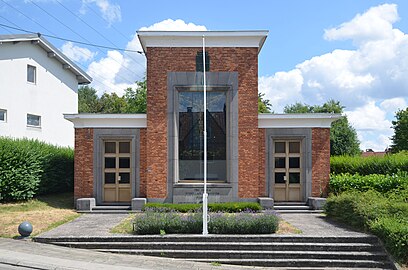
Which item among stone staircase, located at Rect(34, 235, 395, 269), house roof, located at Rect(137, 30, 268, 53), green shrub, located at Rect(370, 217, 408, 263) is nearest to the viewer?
green shrub, located at Rect(370, 217, 408, 263)

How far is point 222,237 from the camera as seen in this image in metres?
11.2

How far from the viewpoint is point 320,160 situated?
1748 centimetres

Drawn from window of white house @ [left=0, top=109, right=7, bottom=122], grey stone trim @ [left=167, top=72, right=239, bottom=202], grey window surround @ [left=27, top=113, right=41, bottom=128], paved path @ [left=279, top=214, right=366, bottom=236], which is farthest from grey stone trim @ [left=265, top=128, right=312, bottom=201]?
grey window surround @ [left=27, top=113, right=41, bottom=128]

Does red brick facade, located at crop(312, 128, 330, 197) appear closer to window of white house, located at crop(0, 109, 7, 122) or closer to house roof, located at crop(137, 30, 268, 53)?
house roof, located at crop(137, 30, 268, 53)

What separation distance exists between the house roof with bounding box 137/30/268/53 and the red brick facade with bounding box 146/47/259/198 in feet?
0.68

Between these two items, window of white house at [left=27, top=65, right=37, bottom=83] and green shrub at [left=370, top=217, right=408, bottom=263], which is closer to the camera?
green shrub at [left=370, top=217, right=408, bottom=263]

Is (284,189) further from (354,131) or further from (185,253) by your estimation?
(354,131)

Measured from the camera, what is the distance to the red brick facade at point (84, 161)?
17328mm

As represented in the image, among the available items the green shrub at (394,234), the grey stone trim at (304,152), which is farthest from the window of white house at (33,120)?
the green shrub at (394,234)

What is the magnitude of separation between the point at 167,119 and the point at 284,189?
577 cm

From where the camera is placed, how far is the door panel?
1762 centimetres

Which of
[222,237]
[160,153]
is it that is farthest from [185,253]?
[160,153]

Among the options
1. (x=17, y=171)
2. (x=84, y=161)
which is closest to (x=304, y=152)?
(x=84, y=161)

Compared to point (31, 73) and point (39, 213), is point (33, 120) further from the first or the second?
point (39, 213)
